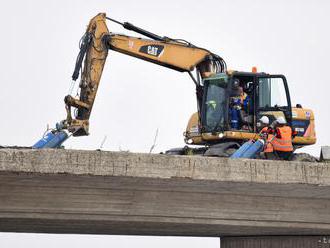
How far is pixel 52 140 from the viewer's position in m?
20.4

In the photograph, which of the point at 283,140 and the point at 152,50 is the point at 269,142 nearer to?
the point at 283,140

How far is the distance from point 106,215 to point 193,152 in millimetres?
7081

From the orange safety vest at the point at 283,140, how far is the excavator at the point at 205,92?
1149mm

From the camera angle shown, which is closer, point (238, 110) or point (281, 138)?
point (281, 138)

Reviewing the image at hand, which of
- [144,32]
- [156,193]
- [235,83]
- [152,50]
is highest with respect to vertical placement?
[144,32]

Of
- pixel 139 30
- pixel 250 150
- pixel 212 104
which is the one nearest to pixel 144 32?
pixel 139 30

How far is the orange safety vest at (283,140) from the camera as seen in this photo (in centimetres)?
2106

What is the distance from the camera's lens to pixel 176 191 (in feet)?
54.9

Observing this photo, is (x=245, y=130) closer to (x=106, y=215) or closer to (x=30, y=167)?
(x=106, y=215)

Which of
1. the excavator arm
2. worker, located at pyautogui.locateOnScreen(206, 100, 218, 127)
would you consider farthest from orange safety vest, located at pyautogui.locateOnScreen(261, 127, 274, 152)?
the excavator arm

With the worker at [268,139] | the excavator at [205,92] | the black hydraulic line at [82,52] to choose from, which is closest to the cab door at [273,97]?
the excavator at [205,92]

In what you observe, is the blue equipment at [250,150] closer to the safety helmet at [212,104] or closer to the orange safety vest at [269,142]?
the orange safety vest at [269,142]

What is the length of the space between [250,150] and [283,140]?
2006 mm

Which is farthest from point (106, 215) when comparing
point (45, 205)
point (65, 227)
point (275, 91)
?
point (275, 91)
